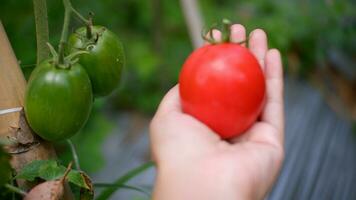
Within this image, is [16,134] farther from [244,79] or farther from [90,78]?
[244,79]

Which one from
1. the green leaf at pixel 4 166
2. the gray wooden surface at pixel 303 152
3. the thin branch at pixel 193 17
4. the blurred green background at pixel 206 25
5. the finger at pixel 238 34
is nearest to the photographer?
the green leaf at pixel 4 166

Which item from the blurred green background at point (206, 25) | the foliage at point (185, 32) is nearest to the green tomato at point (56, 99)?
the blurred green background at point (206, 25)

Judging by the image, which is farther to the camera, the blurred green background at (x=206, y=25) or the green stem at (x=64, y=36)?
the blurred green background at (x=206, y=25)

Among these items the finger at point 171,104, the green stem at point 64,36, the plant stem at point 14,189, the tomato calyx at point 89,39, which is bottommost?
the finger at point 171,104

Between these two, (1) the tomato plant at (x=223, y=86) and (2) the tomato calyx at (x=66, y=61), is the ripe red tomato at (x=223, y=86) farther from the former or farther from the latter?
(2) the tomato calyx at (x=66, y=61)

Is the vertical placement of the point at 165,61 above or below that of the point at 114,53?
below

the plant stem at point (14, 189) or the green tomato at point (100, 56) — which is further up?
the green tomato at point (100, 56)

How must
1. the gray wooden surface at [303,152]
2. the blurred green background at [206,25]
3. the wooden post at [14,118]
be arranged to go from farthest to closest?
1. the blurred green background at [206,25]
2. the gray wooden surface at [303,152]
3. the wooden post at [14,118]

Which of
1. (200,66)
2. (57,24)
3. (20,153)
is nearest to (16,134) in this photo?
(20,153)

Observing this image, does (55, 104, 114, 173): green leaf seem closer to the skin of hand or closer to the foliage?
the foliage
